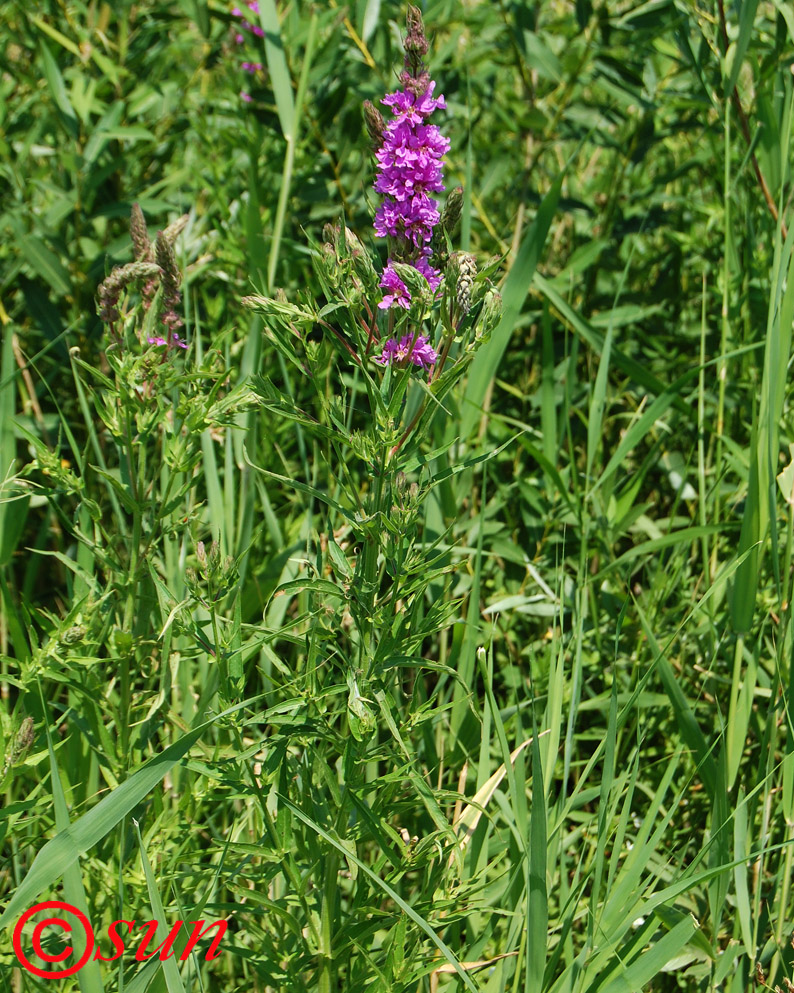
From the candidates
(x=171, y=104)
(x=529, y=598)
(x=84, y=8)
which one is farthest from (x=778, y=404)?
(x=84, y=8)

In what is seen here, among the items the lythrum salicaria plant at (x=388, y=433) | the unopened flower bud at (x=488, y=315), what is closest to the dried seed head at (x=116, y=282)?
the lythrum salicaria plant at (x=388, y=433)

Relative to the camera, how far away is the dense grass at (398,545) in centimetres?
124

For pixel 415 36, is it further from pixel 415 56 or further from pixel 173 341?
pixel 173 341

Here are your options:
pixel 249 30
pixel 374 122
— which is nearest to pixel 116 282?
pixel 374 122

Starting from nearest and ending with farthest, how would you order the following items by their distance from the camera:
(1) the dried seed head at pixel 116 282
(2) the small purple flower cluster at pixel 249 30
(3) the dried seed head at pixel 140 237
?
(1) the dried seed head at pixel 116 282 < (3) the dried seed head at pixel 140 237 < (2) the small purple flower cluster at pixel 249 30

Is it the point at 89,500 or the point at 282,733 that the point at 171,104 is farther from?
the point at 282,733

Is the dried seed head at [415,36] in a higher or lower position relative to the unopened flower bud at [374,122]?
higher

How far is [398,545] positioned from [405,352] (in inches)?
9.5

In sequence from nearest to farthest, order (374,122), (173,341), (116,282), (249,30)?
1. (374,122)
2. (116,282)
3. (173,341)
4. (249,30)

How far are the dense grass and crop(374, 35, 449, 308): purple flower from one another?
72mm

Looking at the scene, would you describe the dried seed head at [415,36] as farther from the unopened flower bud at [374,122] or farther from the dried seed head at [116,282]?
the dried seed head at [116,282]

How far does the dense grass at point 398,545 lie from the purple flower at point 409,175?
72 mm

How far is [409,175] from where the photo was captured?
1181mm

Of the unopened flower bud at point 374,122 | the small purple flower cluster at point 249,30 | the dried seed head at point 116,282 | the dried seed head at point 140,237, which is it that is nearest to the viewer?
the unopened flower bud at point 374,122
